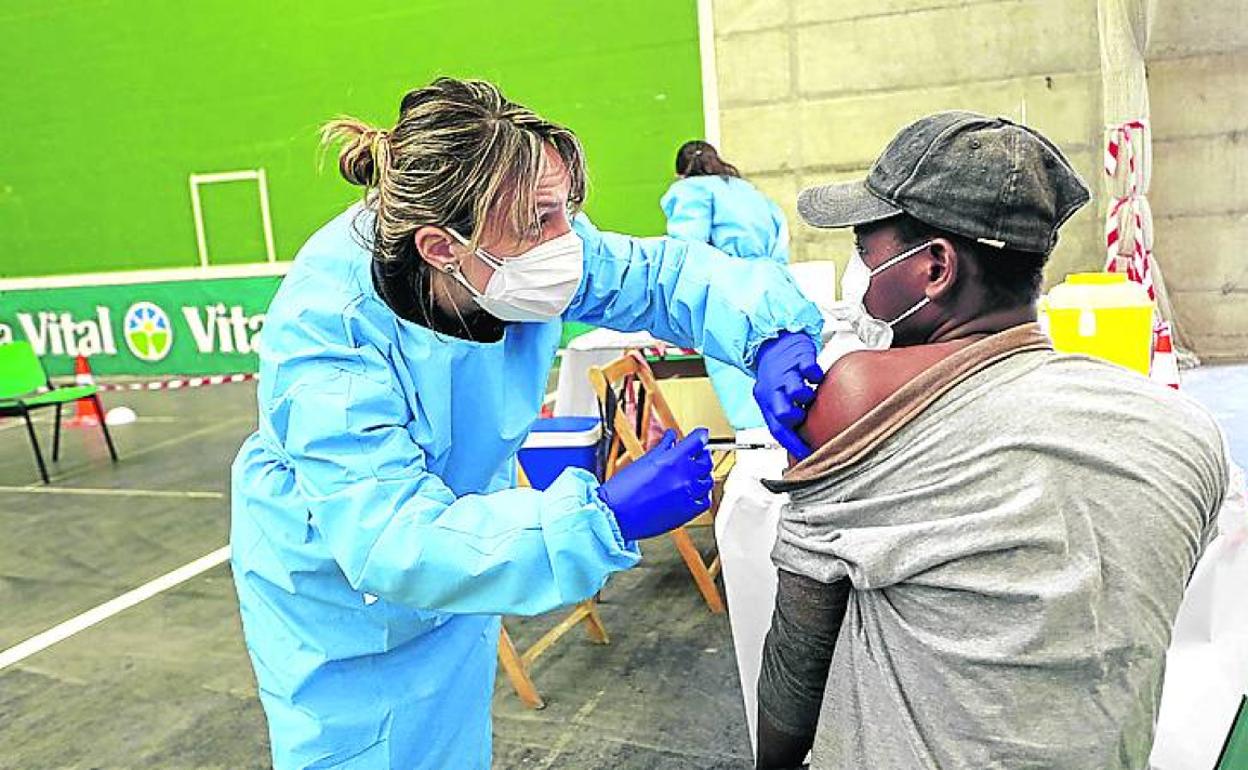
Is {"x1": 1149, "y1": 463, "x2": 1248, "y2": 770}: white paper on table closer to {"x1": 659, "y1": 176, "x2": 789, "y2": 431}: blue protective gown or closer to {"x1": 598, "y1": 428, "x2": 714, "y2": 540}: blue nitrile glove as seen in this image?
{"x1": 598, "y1": 428, "x2": 714, "y2": 540}: blue nitrile glove

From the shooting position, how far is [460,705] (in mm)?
1405

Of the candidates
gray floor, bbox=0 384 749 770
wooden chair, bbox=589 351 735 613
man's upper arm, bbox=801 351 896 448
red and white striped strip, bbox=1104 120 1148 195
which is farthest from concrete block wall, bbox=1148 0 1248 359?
man's upper arm, bbox=801 351 896 448

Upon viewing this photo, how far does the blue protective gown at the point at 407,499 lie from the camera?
3.36 ft

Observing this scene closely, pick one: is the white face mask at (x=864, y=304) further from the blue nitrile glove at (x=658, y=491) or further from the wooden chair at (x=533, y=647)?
the wooden chair at (x=533, y=647)

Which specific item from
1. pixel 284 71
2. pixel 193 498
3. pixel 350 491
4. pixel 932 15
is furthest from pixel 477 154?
pixel 284 71

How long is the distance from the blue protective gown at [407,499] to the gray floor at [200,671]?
103 cm

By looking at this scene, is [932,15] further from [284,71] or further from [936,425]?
[936,425]

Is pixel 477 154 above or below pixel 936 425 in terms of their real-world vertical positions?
above

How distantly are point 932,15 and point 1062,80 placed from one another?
2.25 feet

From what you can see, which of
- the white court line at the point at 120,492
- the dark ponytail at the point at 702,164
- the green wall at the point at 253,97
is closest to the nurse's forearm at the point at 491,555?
the dark ponytail at the point at 702,164

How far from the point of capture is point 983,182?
35.1 inches

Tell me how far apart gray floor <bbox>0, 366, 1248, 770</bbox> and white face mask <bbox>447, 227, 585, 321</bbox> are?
4.47 ft

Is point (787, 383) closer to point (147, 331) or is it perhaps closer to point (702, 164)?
point (702, 164)

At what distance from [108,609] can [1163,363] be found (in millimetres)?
3149
